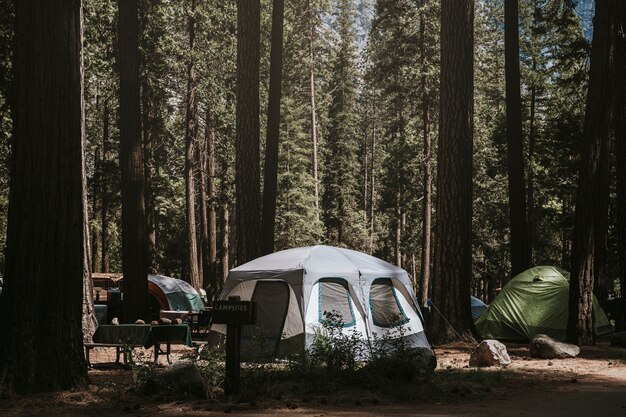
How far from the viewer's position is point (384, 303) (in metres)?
14.2

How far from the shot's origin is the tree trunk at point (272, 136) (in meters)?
21.6

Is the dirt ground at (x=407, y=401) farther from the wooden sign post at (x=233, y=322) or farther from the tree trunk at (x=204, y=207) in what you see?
the tree trunk at (x=204, y=207)

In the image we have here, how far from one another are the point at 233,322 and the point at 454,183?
27.0 feet

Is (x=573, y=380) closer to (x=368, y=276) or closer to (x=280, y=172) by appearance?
(x=368, y=276)

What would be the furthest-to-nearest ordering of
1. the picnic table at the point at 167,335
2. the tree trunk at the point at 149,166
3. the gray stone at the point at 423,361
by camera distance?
the tree trunk at the point at 149,166
the picnic table at the point at 167,335
the gray stone at the point at 423,361

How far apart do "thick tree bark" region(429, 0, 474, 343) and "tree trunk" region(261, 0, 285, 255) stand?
682cm

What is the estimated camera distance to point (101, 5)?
2062cm

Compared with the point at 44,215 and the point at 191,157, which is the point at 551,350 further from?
the point at 191,157

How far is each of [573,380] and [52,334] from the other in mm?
6598

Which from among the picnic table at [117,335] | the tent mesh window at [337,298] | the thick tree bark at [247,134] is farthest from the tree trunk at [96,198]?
the tent mesh window at [337,298]

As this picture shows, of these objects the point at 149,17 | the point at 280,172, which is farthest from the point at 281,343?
the point at 280,172

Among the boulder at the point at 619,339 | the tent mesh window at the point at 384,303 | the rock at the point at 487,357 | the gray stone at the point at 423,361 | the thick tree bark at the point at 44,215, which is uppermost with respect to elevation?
the thick tree bark at the point at 44,215

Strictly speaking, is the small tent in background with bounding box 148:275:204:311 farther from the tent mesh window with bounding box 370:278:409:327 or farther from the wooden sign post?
the wooden sign post

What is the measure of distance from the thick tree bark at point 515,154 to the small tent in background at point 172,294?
30.4 feet
